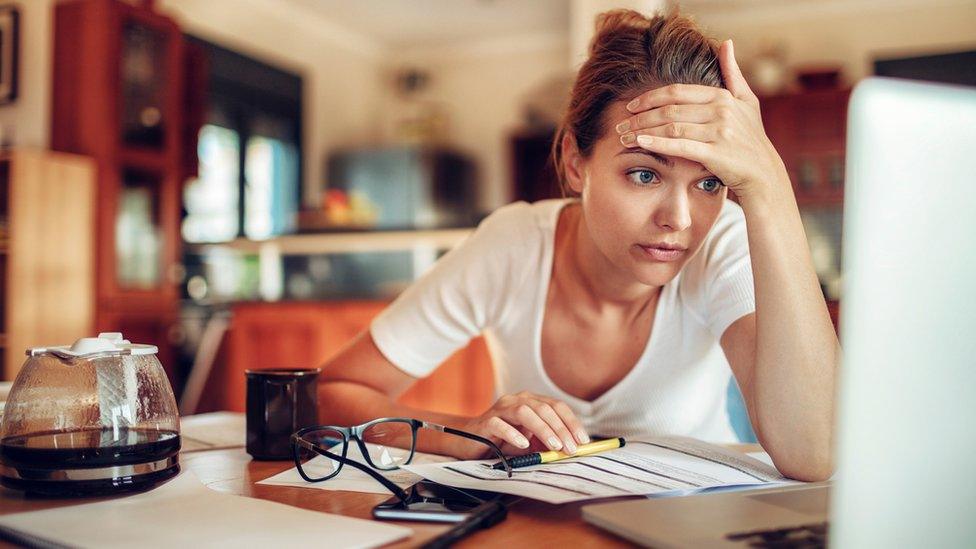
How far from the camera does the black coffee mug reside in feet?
3.00

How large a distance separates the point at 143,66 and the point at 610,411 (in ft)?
11.3

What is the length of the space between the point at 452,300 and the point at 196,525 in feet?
2.41

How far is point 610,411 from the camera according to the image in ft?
3.94

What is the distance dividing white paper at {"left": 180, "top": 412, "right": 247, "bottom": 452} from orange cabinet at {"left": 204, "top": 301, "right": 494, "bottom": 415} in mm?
1989

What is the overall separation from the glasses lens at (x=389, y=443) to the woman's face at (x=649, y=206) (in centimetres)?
36

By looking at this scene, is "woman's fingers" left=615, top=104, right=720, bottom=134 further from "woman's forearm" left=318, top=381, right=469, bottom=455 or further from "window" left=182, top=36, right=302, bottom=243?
"window" left=182, top=36, right=302, bottom=243

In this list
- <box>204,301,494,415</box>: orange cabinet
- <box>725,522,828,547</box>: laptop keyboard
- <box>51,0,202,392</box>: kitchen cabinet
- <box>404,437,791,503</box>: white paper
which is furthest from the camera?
<box>51,0,202,392</box>: kitchen cabinet

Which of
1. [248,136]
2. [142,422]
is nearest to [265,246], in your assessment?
[248,136]

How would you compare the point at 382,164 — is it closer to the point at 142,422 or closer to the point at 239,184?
the point at 239,184

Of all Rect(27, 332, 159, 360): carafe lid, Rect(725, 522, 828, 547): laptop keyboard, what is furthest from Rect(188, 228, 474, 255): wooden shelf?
Rect(725, 522, 828, 547): laptop keyboard

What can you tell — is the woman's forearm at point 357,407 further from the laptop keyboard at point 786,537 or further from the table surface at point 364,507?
the laptop keyboard at point 786,537

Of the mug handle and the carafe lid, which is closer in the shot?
the carafe lid

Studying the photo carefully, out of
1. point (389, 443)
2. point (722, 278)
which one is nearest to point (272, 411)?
point (389, 443)

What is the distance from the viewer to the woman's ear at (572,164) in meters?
1.20
